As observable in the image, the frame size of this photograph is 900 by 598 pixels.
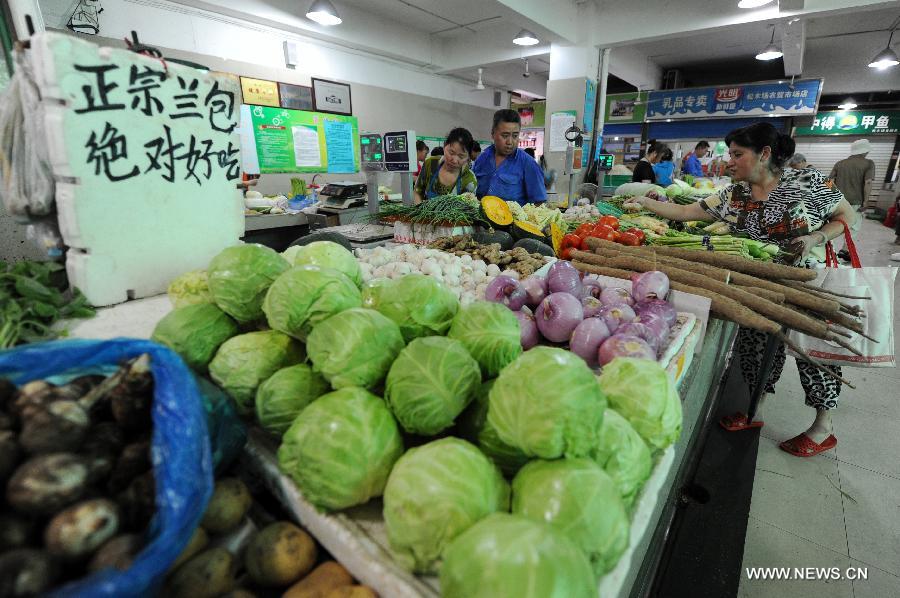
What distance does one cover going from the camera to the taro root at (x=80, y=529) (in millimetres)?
712

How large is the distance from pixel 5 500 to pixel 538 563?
1.01 m

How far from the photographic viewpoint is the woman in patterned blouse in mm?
3227

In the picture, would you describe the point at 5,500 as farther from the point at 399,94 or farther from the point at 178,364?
the point at 399,94

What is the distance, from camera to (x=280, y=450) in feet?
3.54

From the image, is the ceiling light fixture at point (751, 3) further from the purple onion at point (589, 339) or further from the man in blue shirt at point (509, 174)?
the purple onion at point (589, 339)

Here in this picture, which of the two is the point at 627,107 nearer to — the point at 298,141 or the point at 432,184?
the point at 298,141

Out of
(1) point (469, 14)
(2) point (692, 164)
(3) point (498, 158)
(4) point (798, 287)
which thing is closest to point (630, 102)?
(2) point (692, 164)

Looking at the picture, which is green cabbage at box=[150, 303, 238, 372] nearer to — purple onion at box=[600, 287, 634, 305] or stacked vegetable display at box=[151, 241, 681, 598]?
stacked vegetable display at box=[151, 241, 681, 598]

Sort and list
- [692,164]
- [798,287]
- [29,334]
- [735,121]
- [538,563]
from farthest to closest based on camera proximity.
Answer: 1. [735,121]
2. [692,164]
3. [798,287]
4. [29,334]
5. [538,563]

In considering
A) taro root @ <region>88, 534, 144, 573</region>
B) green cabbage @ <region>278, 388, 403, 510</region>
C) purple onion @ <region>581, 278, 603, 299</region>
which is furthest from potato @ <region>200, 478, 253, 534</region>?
A: purple onion @ <region>581, 278, 603, 299</region>

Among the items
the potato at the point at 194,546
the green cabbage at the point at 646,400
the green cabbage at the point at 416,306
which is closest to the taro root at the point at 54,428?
the potato at the point at 194,546

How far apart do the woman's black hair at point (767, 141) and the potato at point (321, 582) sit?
397cm

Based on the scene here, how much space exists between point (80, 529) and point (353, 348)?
633 millimetres

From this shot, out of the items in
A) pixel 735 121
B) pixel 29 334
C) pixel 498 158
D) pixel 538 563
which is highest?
pixel 735 121
